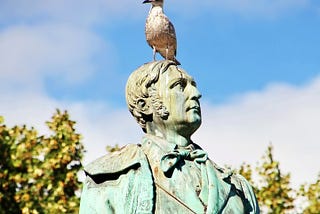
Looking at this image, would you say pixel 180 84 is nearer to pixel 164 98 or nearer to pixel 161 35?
pixel 164 98

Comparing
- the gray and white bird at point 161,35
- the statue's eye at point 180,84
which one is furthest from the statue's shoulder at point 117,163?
the gray and white bird at point 161,35

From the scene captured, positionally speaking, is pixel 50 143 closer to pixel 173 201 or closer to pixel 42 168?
pixel 42 168

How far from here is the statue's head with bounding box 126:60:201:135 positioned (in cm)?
741

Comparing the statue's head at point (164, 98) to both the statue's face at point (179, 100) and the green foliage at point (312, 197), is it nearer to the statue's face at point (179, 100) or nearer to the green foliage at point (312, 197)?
the statue's face at point (179, 100)

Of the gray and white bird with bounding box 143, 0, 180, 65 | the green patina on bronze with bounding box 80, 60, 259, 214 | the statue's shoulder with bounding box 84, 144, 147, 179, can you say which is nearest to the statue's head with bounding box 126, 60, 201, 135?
the green patina on bronze with bounding box 80, 60, 259, 214

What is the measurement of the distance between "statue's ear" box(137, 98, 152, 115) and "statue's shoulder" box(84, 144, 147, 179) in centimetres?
24

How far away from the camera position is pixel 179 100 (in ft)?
24.3

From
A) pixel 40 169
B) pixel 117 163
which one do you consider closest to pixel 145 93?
pixel 117 163

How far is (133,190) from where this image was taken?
23.6 ft

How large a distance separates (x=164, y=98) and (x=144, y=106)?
151mm

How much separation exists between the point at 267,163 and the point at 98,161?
35.5 feet

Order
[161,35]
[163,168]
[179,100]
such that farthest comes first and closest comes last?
[161,35], [179,100], [163,168]

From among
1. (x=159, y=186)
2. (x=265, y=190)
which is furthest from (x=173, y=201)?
(x=265, y=190)

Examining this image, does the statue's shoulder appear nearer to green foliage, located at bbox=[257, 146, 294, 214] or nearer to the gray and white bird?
the gray and white bird
